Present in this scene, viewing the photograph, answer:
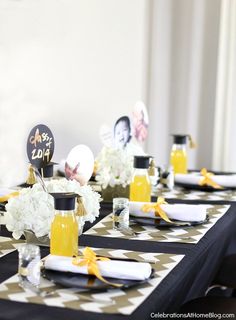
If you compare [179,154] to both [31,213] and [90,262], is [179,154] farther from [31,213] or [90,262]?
[90,262]

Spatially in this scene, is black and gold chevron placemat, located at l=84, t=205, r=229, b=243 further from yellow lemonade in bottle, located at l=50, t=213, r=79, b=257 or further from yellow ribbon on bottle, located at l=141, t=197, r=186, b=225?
yellow lemonade in bottle, located at l=50, t=213, r=79, b=257

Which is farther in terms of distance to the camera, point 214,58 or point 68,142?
point 214,58

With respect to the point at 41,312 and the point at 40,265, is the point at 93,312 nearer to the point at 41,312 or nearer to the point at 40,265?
the point at 41,312

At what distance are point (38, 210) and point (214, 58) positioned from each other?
8.41ft

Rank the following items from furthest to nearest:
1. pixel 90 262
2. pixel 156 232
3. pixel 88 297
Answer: pixel 156 232 → pixel 90 262 → pixel 88 297

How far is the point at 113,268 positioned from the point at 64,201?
22 centimetres

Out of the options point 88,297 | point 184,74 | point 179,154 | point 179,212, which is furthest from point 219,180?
point 184,74

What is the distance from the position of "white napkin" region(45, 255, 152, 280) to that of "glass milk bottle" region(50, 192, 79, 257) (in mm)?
104

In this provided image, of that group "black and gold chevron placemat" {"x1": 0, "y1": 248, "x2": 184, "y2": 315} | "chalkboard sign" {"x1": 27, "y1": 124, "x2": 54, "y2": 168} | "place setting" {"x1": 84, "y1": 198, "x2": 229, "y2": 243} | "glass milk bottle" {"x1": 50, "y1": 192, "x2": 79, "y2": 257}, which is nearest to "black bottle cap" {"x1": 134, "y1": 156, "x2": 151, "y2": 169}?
"place setting" {"x1": 84, "y1": 198, "x2": 229, "y2": 243}

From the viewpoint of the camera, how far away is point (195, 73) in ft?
13.0

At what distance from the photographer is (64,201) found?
5.03 feet

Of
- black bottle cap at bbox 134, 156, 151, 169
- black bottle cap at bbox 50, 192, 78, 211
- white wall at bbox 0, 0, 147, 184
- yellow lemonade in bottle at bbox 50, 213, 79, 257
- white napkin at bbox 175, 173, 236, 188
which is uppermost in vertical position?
white wall at bbox 0, 0, 147, 184

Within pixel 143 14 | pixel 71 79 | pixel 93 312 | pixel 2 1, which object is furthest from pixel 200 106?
pixel 93 312

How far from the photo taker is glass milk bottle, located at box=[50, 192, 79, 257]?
1.54 m
